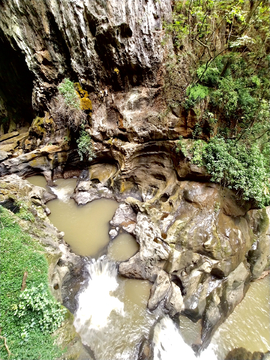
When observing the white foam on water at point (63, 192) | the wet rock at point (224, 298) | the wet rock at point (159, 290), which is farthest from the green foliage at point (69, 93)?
the wet rock at point (224, 298)

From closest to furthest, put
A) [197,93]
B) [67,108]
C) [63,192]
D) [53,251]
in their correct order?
[53,251], [197,93], [63,192], [67,108]

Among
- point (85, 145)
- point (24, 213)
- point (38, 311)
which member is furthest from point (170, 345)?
point (85, 145)

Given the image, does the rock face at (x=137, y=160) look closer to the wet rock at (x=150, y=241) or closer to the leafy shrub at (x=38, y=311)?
the wet rock at (x=150, y=241)

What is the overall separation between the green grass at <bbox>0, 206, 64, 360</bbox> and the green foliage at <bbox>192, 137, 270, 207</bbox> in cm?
628

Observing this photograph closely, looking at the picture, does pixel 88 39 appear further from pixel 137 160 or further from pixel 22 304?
pixel 22 304

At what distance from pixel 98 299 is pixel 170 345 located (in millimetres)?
2503

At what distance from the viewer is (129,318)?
480 centimetres

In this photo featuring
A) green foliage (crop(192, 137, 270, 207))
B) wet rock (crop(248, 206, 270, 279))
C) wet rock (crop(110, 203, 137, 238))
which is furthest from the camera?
wet rock (crop(110, 203, 137, 238))

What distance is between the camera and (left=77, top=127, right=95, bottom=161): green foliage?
375 inches

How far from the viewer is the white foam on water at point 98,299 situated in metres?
4.67

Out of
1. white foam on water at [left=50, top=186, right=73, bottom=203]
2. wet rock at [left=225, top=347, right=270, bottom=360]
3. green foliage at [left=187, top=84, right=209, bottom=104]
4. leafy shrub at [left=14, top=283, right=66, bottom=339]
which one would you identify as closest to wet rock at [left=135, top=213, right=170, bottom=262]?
leafy shrub at [left=14, top=283, right=66, bottom=339]

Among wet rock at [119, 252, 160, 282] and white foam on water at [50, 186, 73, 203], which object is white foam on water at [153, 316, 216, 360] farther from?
white foam on water at [50, 186, 73, 203]

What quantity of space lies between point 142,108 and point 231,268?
826cm

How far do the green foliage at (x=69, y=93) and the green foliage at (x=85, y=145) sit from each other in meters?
1.46
